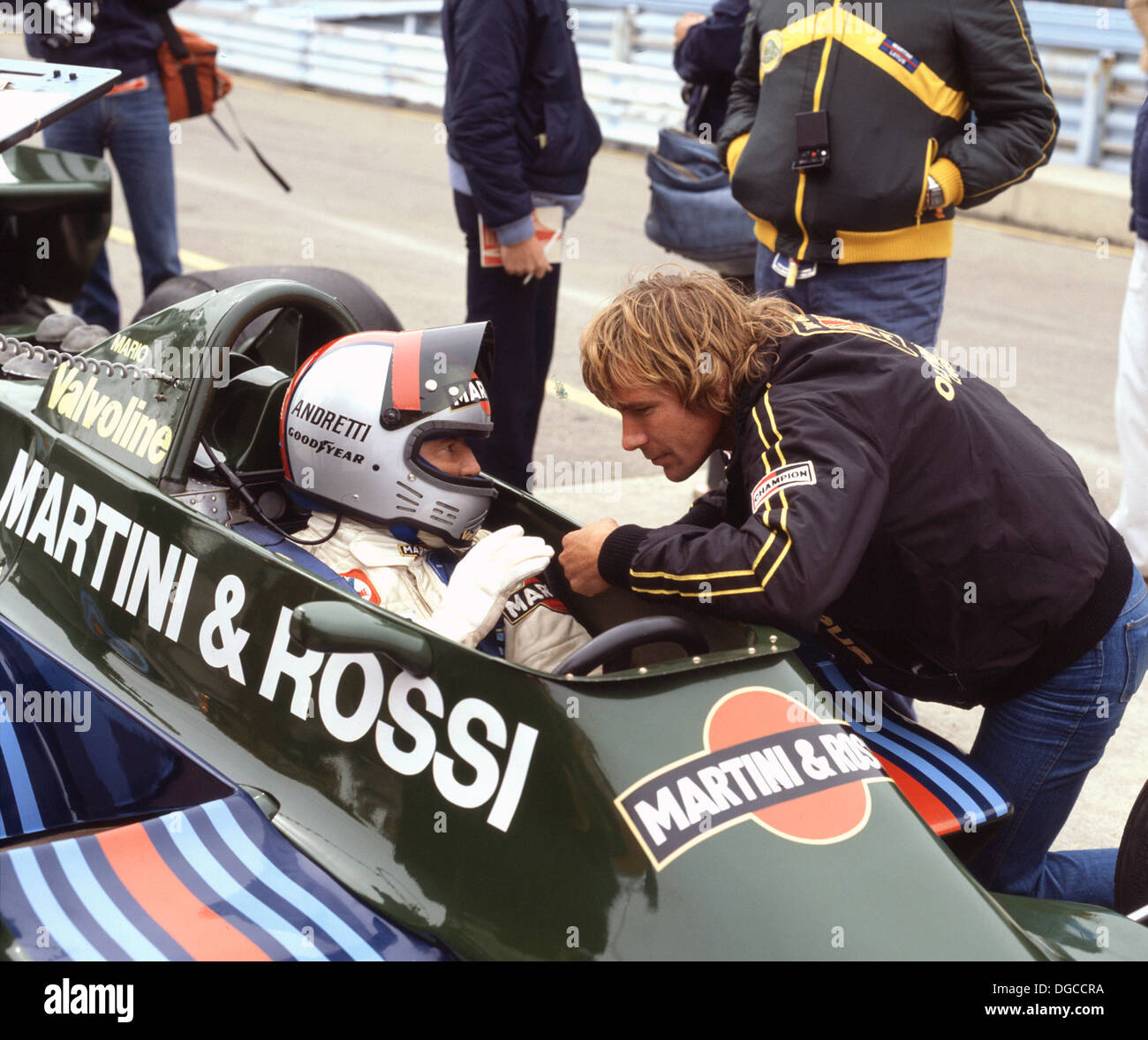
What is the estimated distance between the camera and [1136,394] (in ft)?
16.0

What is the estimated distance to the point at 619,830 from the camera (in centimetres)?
215

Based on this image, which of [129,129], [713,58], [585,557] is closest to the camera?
[585,557]

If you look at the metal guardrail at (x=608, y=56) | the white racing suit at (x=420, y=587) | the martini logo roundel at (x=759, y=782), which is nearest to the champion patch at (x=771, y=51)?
the white racing suit at (x=420, y=587)

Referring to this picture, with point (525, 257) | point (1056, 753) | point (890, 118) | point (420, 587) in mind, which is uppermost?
point (890, 118)

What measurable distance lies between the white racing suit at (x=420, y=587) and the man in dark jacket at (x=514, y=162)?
173cm

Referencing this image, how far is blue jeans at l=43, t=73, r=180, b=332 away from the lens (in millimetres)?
5887

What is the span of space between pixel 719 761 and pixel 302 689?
0.73 meters

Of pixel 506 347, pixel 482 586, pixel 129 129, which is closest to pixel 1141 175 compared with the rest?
pixel 506 347

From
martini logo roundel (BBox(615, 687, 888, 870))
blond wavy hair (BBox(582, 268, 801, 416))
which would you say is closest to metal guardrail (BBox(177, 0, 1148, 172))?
blond wavy hair (BBox(582, 268, 801, 416))

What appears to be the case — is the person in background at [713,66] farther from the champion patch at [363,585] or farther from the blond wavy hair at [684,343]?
the blond wavy hair at [684,343]

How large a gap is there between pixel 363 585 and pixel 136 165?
3.66 meters

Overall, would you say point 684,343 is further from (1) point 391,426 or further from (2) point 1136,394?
(2) point 1136,394
